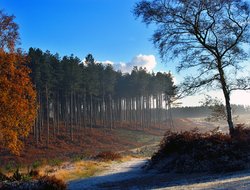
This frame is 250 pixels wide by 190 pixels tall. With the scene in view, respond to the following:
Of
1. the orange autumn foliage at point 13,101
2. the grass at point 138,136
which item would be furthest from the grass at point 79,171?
the grass at point 138,136

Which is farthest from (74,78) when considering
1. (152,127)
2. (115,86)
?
(152,127)

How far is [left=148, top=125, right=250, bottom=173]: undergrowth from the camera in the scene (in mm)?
16500

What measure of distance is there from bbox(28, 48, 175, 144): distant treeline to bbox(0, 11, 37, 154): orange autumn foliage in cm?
2428

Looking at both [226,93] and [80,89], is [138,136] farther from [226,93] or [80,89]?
[226,93]

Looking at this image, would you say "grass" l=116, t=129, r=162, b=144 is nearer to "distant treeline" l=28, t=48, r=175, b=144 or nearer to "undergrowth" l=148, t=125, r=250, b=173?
"distant treeline" l=28, t=48, r=175, b=144

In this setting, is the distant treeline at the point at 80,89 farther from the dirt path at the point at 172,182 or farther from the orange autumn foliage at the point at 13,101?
the dirt path at the point at 172,182

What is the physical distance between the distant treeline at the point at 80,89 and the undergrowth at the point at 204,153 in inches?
1278

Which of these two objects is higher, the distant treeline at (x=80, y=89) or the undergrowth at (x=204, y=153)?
the distant treeline at (x=80, y=89)

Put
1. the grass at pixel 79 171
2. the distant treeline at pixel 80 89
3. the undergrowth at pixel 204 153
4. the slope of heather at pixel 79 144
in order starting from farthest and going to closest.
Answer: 1. the distant treeline at pixel 80 89
2. the slope of heather at pixel 79 144
3. the grass at pixel 79 171
4. the undergrowth at pixel 204 153

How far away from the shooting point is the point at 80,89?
7100cm

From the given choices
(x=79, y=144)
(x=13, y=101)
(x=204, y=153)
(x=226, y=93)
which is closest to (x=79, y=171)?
(x=13, y=101)

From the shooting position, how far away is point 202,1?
765 inches

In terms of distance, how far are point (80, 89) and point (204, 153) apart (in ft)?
181

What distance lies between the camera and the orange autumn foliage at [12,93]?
21859mm
